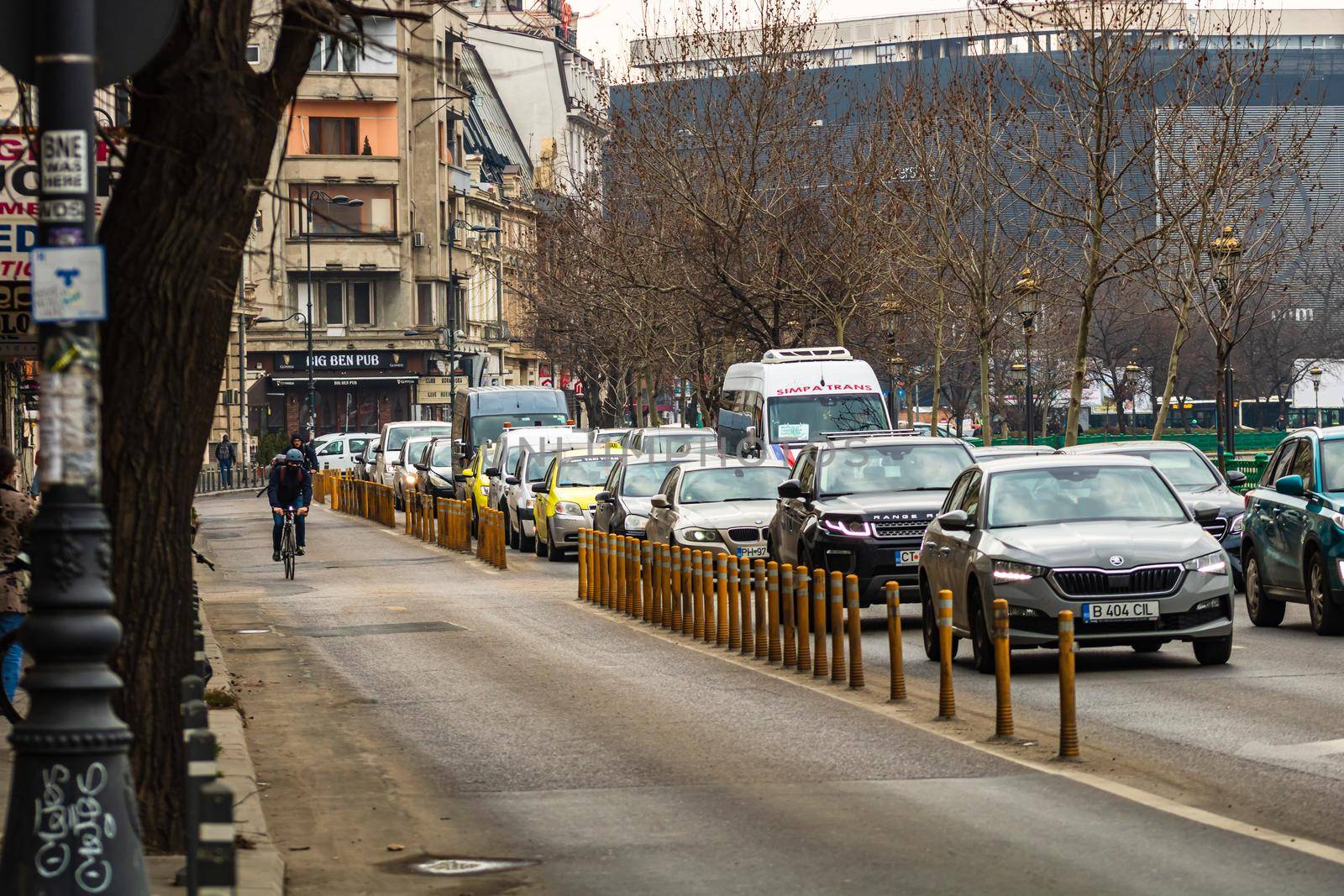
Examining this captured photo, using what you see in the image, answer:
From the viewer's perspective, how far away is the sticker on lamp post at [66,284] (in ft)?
21.0

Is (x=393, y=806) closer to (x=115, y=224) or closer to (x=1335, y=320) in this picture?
(x=115, y=224)

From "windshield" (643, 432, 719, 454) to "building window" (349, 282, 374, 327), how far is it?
58.3m

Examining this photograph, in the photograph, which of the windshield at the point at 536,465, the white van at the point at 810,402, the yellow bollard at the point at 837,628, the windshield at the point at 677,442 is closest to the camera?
the yellow bollard at the point at 837,628

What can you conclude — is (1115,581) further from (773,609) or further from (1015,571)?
(773,609)

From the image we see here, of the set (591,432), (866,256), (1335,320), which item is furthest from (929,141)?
(1335,320)

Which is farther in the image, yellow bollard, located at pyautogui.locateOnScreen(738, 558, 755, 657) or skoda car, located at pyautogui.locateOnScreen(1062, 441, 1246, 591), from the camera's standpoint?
skoda car, located at pyautogui.locateOnScreen(1062, 441, 1246, 591)

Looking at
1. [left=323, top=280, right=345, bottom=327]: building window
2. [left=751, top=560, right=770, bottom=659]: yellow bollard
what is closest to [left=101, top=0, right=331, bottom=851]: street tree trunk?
[left=751, top=560, right=770, bottom=659]: yellow bollard

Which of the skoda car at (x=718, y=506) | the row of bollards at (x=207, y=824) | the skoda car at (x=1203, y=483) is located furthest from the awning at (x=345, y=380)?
the row of bollards at (x=207, y=824)

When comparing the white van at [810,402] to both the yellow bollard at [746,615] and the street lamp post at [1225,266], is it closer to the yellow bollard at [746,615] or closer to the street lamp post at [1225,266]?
the street lamp post at [1225,266]

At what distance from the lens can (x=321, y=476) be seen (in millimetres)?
68125

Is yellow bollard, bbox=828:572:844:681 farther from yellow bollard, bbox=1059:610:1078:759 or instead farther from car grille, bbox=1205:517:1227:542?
car grille, bbox=1205:517:1227:542

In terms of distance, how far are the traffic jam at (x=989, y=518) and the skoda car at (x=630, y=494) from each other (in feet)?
0.12

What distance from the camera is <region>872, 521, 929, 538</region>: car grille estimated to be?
21.3 metres

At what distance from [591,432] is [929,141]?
1691 centimetres
